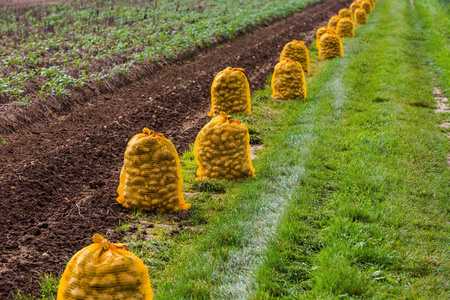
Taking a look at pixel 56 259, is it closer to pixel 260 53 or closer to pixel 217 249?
pixel 217 249

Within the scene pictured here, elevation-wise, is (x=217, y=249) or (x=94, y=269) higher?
(x=94, y=269)

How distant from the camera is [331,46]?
11719mm

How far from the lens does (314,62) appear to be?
1159 centimetres

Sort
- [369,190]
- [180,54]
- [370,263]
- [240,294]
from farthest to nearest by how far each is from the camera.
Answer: [180,54], [369,190], [370,263], [240,294]

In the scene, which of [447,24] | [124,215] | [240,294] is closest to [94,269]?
[240,294]

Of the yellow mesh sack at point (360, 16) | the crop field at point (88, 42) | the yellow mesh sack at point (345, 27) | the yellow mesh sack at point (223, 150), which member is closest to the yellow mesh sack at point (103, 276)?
the yellow mesh sack at point (223, 150)

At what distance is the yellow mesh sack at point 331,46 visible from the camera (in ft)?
38.4

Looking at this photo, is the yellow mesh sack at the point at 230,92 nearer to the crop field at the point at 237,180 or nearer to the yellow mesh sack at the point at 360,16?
the crop field at the point at 237,180

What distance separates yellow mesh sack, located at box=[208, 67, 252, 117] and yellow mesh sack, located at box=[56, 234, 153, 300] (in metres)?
4.55

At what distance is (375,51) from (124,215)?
10.9 metres

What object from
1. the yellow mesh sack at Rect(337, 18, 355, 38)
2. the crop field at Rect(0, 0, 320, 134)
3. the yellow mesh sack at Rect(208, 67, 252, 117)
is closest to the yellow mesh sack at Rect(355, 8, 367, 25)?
the crop field at Rect(0, 0, 320, 134)

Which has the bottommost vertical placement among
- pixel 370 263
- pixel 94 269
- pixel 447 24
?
pixel 447 24

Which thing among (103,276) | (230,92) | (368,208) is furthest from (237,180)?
(103,276)

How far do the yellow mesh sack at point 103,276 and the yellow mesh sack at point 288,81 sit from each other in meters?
6.03
